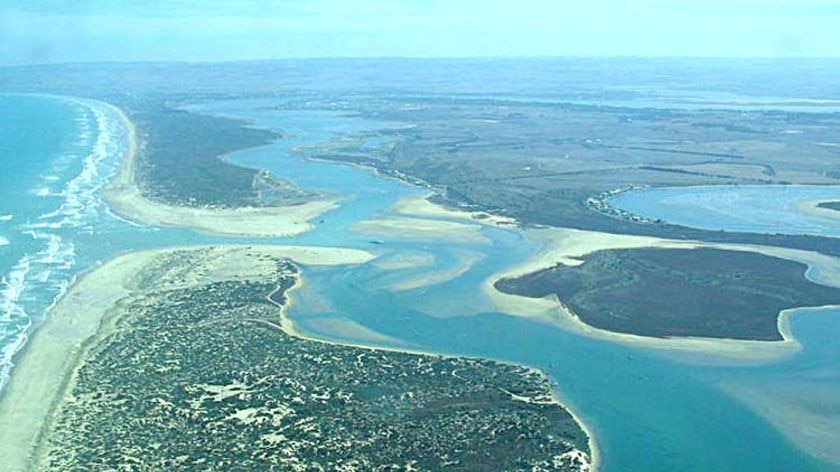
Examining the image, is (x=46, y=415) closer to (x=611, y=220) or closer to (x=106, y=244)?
(x=106, y=244)

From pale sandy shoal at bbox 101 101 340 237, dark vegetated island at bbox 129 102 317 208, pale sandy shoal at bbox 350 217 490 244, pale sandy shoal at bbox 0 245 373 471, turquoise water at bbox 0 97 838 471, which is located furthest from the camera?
dark vegetated island at bbox 129 102 317 208

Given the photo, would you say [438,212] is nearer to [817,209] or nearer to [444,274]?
Answer: [444,274]

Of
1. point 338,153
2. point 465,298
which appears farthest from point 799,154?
point 465,298

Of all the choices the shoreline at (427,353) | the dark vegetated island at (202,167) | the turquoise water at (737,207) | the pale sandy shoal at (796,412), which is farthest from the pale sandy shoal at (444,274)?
the dark vegetated island at (202,167)

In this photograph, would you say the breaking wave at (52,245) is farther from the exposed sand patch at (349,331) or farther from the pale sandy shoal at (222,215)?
the exposed sand patch at (349,331)

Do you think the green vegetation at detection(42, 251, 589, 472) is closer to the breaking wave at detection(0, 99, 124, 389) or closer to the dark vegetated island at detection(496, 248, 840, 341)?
the breaking wave at detection(0, 99, 124, 389)

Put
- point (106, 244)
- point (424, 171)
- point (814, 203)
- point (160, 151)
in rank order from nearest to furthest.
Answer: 1. point (106, 244)
2. point (814, 203)
3. point (424, 171)
4. point (160, 151)

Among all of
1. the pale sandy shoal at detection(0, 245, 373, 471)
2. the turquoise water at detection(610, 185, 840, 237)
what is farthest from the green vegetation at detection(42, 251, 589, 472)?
the turquoise water at detection(610, 185, 840, 237)
